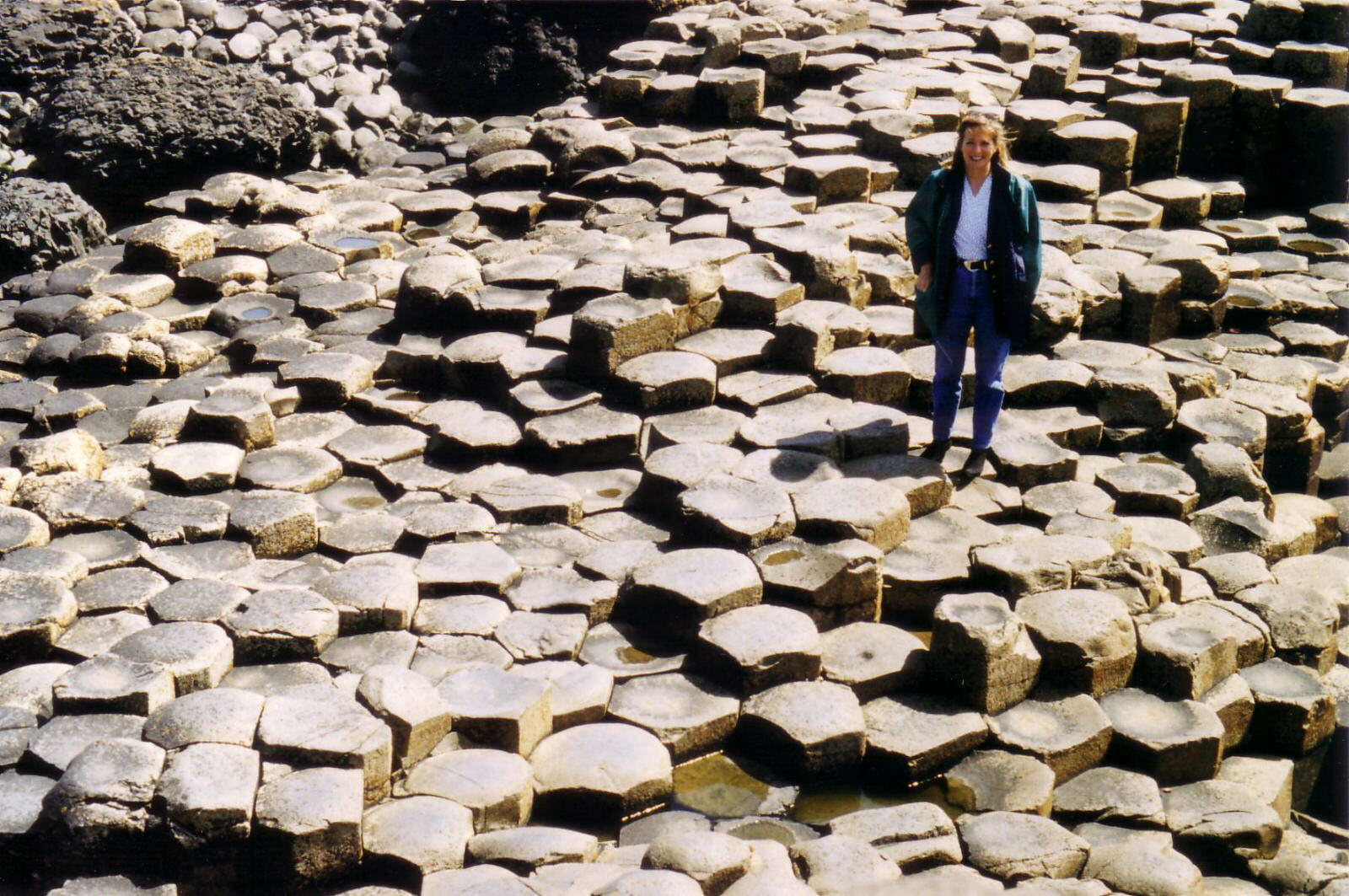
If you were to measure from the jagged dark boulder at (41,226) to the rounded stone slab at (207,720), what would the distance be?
4927mm

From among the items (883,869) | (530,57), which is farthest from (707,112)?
(883,869)

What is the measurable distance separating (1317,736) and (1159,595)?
0.75 m

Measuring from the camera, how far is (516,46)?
1102 cm

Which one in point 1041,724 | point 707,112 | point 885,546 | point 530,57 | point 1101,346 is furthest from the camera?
point 530,57

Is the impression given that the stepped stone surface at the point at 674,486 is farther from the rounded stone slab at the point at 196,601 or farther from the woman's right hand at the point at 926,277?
the woman's right hand at the point at 926,277

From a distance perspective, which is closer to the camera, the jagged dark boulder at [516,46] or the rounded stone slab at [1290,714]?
the rounded stone slab at [1290,714]

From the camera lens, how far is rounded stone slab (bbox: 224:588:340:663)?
496cm

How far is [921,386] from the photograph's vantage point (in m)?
6.68

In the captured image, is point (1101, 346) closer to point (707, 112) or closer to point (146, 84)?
point (707, 112)

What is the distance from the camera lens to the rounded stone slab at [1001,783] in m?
4.55

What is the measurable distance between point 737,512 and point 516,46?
6.51m

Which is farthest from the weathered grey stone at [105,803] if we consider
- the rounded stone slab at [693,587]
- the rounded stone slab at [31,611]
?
the rounded stone slab at [693,587]

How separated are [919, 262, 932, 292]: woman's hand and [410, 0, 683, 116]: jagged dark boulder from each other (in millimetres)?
5637

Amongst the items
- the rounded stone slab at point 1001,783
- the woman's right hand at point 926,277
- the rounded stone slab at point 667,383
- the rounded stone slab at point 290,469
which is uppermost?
the woman's right hand at point 926,277
